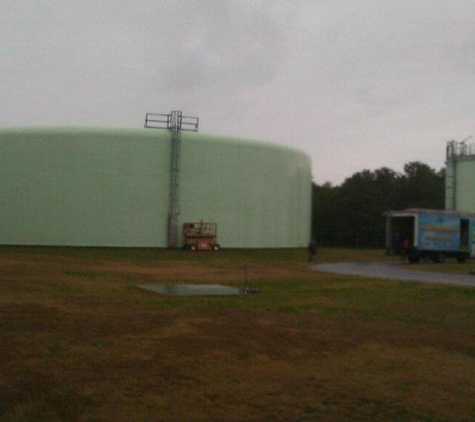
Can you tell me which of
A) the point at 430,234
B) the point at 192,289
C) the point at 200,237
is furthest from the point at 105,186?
the point at 192,289

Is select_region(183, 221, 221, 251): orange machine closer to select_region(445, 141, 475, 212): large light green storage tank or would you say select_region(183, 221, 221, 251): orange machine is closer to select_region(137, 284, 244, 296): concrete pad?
select_region(445, 141, 475, 212): large light green storage tank

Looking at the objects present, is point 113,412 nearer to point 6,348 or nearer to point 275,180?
point 6,348

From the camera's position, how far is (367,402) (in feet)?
27.5

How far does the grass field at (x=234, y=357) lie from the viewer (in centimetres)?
801

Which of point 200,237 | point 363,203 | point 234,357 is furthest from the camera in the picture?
point 363,203

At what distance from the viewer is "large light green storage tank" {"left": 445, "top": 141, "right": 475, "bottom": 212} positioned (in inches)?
2293

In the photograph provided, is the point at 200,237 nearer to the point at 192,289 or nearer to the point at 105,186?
the point at 105,186

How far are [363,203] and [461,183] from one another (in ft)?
62.9

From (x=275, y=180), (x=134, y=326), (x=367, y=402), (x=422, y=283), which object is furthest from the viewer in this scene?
(x=275, y=180)

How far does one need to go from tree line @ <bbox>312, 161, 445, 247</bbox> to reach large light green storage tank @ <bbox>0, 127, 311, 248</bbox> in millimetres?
20538

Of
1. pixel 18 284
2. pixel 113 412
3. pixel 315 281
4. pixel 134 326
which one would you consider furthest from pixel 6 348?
pixel 315 281

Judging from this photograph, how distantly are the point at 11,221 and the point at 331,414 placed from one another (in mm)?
53757

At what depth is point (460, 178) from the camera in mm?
59375

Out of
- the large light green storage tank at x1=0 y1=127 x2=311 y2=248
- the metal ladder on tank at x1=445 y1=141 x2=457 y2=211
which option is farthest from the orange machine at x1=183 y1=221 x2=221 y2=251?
the metal ladder on tank at x1=445 y1=141 x2=457 y2=211
